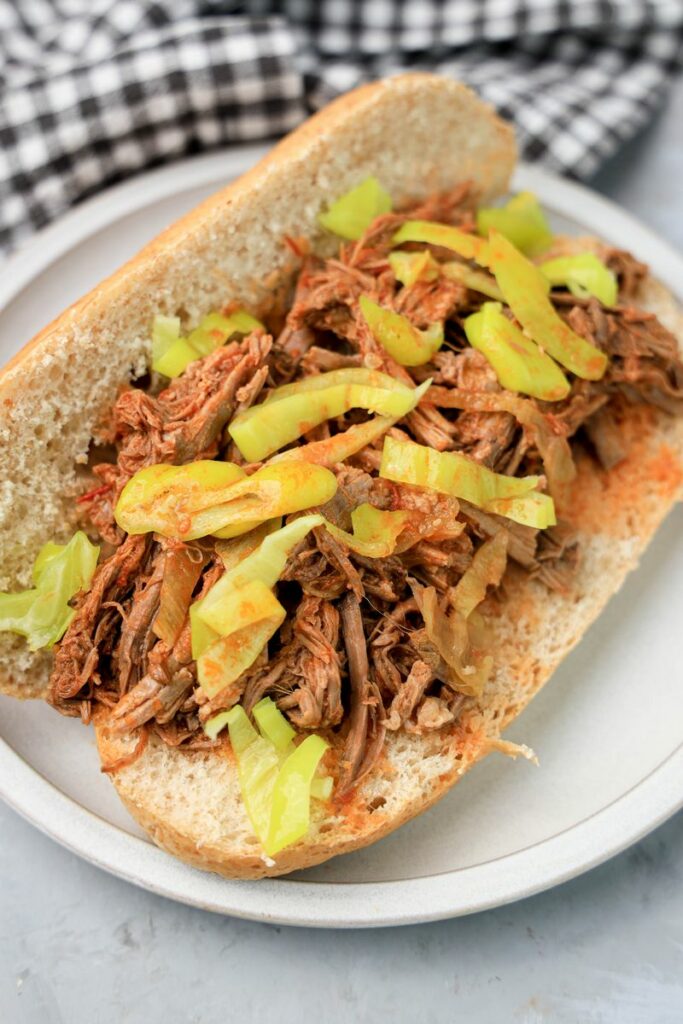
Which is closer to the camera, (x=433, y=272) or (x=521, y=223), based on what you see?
(x=433, y=272)

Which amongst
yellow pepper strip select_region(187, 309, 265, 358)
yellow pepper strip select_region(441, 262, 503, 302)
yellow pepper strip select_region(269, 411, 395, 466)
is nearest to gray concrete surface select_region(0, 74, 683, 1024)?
yellow pepper strip select_region(269, 411, 395, 466)

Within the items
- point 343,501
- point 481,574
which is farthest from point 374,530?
point 481,574

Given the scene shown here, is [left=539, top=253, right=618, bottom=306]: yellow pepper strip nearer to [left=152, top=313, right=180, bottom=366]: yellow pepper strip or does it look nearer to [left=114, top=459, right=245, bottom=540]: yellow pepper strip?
[left=152, top=313, right=180, bottom=366]: yellow pepper strip

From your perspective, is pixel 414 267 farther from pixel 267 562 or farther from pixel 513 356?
pixel 267 562

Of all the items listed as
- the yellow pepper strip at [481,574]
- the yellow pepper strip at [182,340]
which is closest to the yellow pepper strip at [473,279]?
the yellow pepper strip at [182,340]

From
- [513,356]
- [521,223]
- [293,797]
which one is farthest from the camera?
[521,223]

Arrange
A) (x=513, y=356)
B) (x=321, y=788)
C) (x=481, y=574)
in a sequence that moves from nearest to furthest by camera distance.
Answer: (x=321, y=788) < (x=481, y=574) < (x=513, y=356)

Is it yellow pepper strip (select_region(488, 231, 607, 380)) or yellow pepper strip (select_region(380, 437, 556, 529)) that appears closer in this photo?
yellow pepper strip (select_region(380, 437, 556, 529))
